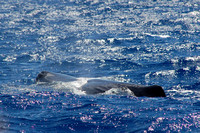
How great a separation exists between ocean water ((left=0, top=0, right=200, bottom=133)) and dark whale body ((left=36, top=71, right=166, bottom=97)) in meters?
0.41

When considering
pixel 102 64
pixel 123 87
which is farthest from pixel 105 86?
pixel 102 64

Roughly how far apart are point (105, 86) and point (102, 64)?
327 inches

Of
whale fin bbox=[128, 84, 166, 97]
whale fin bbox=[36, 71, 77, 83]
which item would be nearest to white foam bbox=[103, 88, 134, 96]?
whale fin bbox=[128, 84, 166, 97]

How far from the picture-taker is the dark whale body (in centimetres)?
1441

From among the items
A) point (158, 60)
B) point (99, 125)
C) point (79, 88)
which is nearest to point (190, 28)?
point (158, 60)

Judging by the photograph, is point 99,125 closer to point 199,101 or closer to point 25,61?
point 199,101

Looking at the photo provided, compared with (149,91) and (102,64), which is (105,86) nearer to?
(149,91)

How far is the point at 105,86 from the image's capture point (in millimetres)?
15781

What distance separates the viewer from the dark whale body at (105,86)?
14.4m

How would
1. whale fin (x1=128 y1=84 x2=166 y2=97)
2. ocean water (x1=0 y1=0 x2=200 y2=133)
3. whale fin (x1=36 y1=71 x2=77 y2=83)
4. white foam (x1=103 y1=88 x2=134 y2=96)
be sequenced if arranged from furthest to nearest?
whale fin (x1=36 y1=71 x2=77 y2=83) → white foam (x1=103 y1=88 x2=134 y2=96) → whale fin (x1=128 y1=84 x2=166 y2=97) → ocean water (x1=0 y1=0 x2=200 y2=133)

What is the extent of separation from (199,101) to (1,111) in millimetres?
8080

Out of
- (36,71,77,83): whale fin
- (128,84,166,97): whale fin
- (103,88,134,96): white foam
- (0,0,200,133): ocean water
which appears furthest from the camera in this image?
(36,71,77,83): whale fin

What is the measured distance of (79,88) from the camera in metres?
16.3

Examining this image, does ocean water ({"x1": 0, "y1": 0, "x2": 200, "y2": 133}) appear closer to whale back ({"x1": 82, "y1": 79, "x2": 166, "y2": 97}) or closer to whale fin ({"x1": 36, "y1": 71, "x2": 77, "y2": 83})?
whale back ({"x1": 82, "y1": 79, "x2": 166, "y2": 97})
